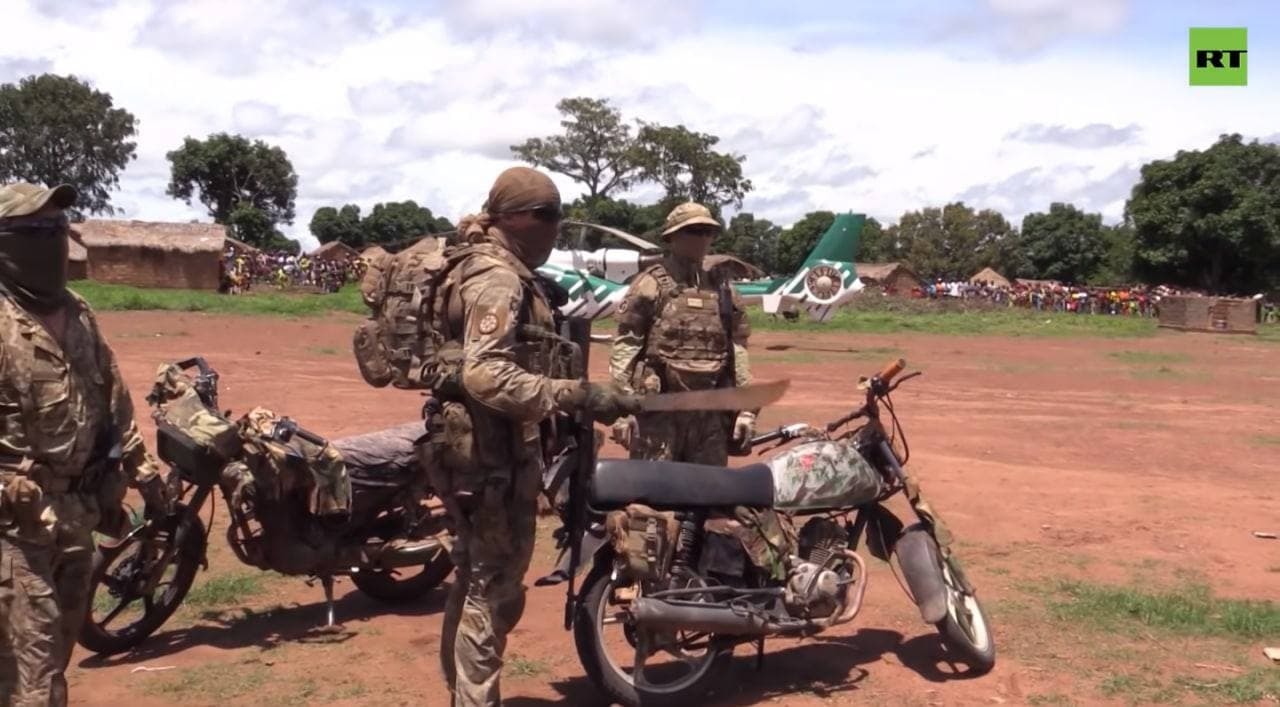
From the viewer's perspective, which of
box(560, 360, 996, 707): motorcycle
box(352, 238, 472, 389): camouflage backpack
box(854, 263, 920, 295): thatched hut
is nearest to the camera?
box(352, 238, 472, 389): camouflage backpack

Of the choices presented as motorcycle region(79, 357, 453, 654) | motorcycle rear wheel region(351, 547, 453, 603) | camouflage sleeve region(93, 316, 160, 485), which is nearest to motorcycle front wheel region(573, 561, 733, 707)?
motorcycle region(79, 357, 453, 654)

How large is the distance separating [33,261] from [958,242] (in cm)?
7072

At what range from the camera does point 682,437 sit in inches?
231

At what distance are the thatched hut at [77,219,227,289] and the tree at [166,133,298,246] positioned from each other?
24.4m

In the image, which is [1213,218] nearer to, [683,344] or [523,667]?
[683,344]

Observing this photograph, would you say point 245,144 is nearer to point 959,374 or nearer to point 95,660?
point 959,374

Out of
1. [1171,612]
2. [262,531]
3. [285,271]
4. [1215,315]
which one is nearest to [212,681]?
[262,531]

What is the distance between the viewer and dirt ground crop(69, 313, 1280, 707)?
16.1ft

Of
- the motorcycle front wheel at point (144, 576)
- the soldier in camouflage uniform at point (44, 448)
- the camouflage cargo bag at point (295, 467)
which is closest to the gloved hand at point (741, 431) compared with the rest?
the camouflage cargo bag at point (295, 467)

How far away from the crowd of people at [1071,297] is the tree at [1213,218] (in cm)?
168

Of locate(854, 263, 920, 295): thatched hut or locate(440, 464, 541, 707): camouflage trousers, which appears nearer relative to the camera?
locate(440, 464, 541, 707): camouflage trousers

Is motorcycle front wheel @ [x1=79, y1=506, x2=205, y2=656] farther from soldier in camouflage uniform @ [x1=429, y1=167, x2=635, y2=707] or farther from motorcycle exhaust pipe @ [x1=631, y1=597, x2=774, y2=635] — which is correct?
motorcycle exhaust pipe @ [x1=631, y1=597, x2=774, y2=635]

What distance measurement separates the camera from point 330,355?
1834 centimetres

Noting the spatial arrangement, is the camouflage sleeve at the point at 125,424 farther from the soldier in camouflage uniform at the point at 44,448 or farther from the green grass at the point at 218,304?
the green grass at the point at 218,304
